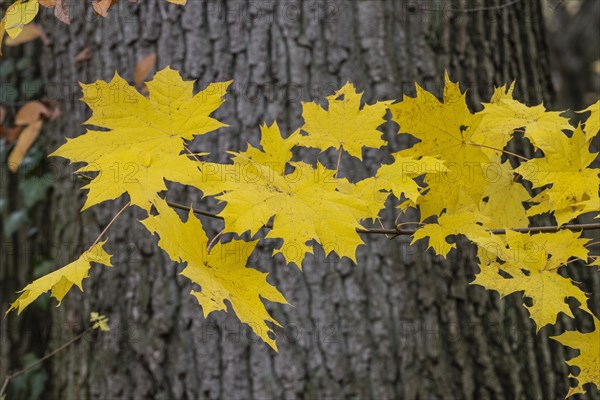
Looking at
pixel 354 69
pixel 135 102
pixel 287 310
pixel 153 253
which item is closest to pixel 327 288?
pixel 287 310

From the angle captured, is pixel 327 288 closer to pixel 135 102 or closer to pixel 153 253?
pixel 153 253

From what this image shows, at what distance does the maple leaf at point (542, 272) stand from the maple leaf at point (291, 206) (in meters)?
0.28

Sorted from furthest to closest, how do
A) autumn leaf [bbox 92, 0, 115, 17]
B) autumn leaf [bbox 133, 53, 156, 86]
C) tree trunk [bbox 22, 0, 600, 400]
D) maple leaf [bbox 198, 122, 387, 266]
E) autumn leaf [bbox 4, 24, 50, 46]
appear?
1. autumn leaf [bbox 4, 24, 50, 46]
2. autumn leaf [bbox 133, 53, 156, 86]
3. tree trunk [bbox 22, 0, 600, 400]
4. autumn leaf [bbox 92, 0, 115, 17]
5. maple leaf [bbox 198, 122, 387, 266]

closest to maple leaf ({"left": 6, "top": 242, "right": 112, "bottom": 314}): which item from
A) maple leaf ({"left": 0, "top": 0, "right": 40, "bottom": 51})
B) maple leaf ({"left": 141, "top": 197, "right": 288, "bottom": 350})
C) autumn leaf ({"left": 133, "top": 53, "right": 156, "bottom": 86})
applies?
maple leaf ({"left": 141, "top": 197, "right": 288, "bottom": 350})

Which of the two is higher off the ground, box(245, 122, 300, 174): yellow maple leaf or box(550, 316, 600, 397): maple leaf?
box(245, 122, 300, 174): yellow maple leaf

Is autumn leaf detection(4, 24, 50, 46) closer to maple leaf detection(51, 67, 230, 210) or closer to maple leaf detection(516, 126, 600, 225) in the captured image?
maple leaf detection(51, 67, 230, 210)

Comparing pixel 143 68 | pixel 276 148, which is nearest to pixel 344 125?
pixel 276 148

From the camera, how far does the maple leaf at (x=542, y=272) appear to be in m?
1.02

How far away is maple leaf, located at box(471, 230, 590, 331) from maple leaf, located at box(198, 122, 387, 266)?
0.28 meters

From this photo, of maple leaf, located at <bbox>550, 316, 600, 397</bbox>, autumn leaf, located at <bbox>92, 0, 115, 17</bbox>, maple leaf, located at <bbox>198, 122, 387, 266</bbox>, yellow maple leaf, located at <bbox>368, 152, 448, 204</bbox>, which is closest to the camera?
maple leaf, located at <bbox>198, 122, 387, 266</bbox>

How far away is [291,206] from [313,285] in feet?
3.33

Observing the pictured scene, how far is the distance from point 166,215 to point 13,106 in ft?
6.53

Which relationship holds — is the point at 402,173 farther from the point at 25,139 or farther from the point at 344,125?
the point at 25,139

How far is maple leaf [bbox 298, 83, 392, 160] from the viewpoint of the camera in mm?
1143
